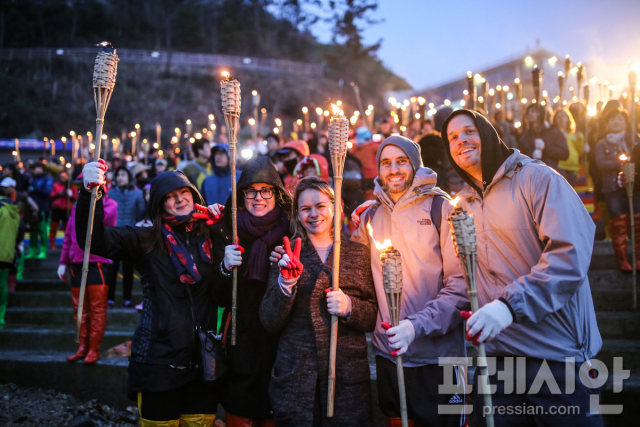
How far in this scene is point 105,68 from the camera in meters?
2.92

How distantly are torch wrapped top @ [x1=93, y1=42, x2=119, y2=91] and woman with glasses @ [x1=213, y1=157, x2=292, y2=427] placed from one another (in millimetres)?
1053

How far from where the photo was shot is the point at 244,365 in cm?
306

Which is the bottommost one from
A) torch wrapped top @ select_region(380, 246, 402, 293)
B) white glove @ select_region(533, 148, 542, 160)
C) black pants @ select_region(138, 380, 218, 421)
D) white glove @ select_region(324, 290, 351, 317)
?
black pants @ select_region(138, 380, 218, 421)

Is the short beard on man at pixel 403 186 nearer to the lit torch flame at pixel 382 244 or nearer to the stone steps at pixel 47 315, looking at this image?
the lit torch flame at pixel 382 244

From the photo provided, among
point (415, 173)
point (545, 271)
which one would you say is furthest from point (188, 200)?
point (545, 271)

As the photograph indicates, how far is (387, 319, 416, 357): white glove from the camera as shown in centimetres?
229

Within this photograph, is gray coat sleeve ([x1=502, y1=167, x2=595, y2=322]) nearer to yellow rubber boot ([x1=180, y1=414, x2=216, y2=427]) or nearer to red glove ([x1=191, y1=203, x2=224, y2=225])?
red glove ([x1=191, y1=203, x2=224, y2=225])

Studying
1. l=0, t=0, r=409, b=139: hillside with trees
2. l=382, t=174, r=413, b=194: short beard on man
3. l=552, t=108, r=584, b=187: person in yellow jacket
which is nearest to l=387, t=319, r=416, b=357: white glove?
l=382, t=174, r=413, b=194: short beard on man

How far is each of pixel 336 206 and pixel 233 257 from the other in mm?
787

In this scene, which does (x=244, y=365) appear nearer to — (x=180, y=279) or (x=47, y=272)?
(x=180, y=279)

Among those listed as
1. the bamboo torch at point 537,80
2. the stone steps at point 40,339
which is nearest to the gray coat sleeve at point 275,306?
the stone steps at point 40,339

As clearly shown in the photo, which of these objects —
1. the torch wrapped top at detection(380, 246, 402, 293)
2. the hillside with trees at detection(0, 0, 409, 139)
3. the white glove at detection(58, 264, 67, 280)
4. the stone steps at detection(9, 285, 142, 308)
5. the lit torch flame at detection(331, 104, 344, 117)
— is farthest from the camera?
the hillside with trees at detection(0, 0, 409, 139)

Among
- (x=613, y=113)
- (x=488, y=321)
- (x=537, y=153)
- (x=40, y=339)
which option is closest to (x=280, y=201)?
(x=488, y=321)

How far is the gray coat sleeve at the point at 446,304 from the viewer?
8.13 ft
